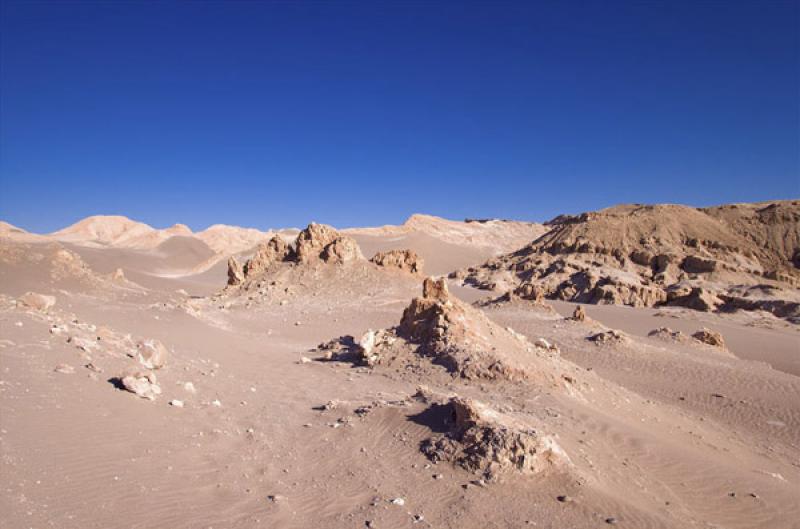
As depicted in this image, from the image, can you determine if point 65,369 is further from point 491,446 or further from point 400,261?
point 400,261

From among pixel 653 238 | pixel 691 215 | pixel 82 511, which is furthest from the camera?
pixel 691 215

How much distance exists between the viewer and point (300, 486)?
494 centimetres

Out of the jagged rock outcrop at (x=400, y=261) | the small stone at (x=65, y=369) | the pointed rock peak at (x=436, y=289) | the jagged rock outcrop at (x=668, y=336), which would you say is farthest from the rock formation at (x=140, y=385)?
the jagged rock outcrop at (x=400, y=261)

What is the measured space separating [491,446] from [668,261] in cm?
3004

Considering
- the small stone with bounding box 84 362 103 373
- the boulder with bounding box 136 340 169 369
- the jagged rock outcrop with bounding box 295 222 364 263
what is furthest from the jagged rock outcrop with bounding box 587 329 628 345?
the small stone with bounding box 84 362 103 373

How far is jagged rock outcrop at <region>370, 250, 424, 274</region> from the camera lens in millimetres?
23609

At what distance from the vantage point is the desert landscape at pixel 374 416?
4.48 meters

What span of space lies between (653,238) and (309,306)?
1006 inches

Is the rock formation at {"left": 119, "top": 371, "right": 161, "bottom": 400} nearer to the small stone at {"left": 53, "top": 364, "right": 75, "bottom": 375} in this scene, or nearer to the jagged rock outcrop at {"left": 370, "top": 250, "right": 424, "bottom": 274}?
the small stone at {"left": 53, "top": 364, "right": 75, "bottom": 375}

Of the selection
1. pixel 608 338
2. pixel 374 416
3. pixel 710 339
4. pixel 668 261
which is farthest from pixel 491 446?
pixel 668 261

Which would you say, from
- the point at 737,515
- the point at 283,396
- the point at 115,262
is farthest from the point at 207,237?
the point at 737,515

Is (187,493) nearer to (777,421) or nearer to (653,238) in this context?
(777,421)

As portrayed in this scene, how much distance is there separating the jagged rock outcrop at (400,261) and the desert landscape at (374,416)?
3.64m

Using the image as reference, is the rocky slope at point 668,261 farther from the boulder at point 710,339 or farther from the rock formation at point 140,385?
the rock formation at point 140,385
